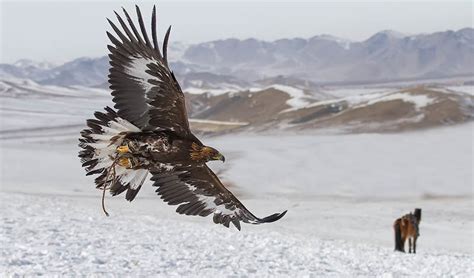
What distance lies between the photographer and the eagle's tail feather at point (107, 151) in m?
2.49

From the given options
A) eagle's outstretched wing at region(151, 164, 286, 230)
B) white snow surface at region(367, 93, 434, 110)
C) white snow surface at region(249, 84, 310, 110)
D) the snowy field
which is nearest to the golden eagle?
eagle's outstretched wing at region(151, 164, 286, 230)

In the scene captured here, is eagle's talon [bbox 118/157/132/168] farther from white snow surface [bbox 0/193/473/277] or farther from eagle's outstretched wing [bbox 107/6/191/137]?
white snow surface [bbox 0/193/473/277]

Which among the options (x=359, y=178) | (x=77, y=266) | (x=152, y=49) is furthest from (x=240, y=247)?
(x=359, y=178)

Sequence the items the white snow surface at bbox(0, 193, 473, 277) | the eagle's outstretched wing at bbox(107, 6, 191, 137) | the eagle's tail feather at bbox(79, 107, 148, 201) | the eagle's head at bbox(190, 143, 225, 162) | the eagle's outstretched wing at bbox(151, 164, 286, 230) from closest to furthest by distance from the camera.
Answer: the eagle's head at bbox(190, 143, 225, 162) → the eagle's tail feather at bbox(79, 107, 148, 201) → the eagle's outstretched wing at bbox(107, 6, 191, 137) → the eagle's outstretched wing at bbox(151, 164, 286, 230) → the white snow surface at bbox(0, 193, 473, 277)

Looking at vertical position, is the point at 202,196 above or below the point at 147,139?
below

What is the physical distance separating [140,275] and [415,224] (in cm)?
1198

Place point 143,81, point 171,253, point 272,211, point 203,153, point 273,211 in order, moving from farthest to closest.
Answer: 1. point 272,211
2. point 273,211
3. point 171,253
4. point 143,81
5. point 203,153

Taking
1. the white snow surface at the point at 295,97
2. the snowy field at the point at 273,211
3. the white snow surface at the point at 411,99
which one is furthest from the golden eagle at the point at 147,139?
the white snow surface at the point at 295,97

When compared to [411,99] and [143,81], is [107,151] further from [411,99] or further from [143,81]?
[411,99]

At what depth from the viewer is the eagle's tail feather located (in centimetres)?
249

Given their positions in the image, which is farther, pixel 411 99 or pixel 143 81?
pixel 411 99

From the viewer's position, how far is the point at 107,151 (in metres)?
2.55

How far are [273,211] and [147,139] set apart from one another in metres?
35.9

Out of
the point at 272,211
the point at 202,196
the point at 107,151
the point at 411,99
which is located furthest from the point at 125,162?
the point at 411,99
